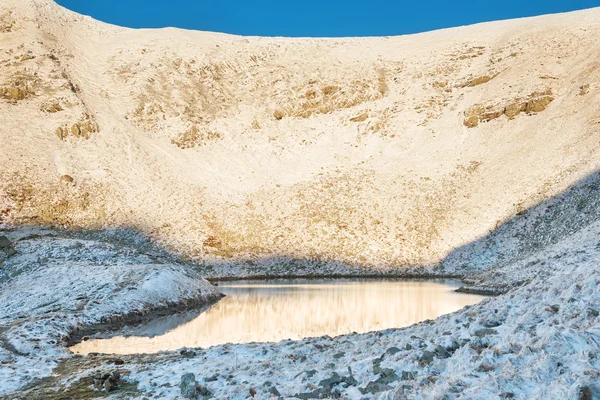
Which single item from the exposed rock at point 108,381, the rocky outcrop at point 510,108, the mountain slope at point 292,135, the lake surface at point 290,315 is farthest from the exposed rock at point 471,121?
the exposed rock at point 108,381

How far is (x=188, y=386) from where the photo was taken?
920cm

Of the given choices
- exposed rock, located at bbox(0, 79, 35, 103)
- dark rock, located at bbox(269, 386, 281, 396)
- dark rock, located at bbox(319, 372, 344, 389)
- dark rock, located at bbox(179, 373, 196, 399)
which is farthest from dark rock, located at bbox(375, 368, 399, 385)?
exposed rock, located at bbox(0, 79, 35, 103)

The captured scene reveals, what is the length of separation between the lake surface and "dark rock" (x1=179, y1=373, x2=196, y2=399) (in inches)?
256

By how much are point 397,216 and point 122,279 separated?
2965 cm

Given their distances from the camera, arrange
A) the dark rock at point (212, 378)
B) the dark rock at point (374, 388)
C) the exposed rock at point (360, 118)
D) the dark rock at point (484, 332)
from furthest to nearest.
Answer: the exposed rock at point (360, 118) < the dark rock at point (212, 378) < the dark rock at point (484, 332) < the dark rock at point (374, 388)

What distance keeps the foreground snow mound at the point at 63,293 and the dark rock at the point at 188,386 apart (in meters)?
4.06

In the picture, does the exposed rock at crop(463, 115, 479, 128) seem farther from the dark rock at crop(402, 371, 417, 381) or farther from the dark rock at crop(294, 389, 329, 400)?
the dark rock at crop(294, 389, 329, 400)

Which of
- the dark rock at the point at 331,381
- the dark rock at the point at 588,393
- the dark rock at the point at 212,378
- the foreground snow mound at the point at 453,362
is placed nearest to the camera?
the dark rock at the point at 588,393

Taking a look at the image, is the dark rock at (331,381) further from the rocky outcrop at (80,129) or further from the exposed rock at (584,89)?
the exposed rock at (584,89)

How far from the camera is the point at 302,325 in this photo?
67.1ft

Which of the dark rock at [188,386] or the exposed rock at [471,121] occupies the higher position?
the exposed rock at [471,121]

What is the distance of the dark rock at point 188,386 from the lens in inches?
351

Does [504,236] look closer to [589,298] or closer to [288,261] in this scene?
[288,261]

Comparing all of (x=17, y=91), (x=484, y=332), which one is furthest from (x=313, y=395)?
(x=17, y=91)
